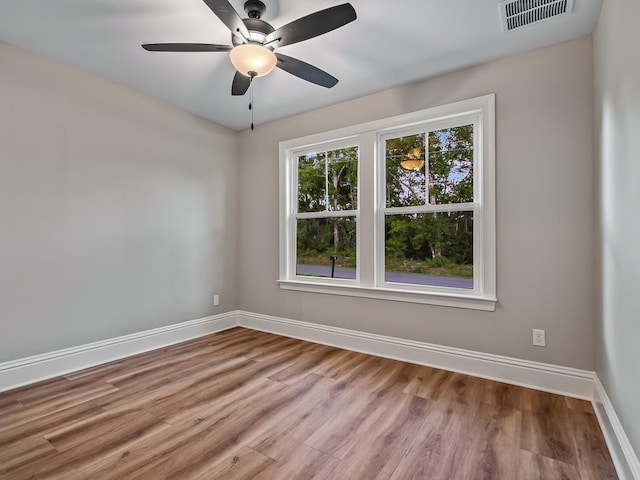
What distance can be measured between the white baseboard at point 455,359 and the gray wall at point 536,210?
7 centimetres

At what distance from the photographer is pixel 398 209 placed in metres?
3.28

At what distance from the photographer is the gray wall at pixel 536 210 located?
7.85 feet

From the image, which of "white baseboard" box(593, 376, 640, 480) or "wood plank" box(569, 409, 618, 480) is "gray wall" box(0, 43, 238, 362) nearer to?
"wood plank" box(569, 409, 618, 480)

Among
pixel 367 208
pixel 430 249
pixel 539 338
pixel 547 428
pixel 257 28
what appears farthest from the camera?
pixel 367 208

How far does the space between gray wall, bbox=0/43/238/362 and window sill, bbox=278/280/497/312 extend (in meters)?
1.16

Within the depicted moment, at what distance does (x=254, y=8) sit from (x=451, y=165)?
2.03m

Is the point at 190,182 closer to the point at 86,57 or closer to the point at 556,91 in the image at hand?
the point at 86,57

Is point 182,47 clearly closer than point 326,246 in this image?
Yes

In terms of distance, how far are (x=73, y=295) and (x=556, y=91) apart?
4.23 metres

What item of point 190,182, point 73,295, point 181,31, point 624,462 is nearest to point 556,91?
point 624,462

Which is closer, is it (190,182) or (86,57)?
(86,57)

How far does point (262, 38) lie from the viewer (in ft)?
7.09

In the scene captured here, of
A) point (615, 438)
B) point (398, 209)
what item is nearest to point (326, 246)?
point (398, 209)

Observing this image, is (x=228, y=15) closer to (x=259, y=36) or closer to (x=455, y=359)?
(x=259, y=36)
